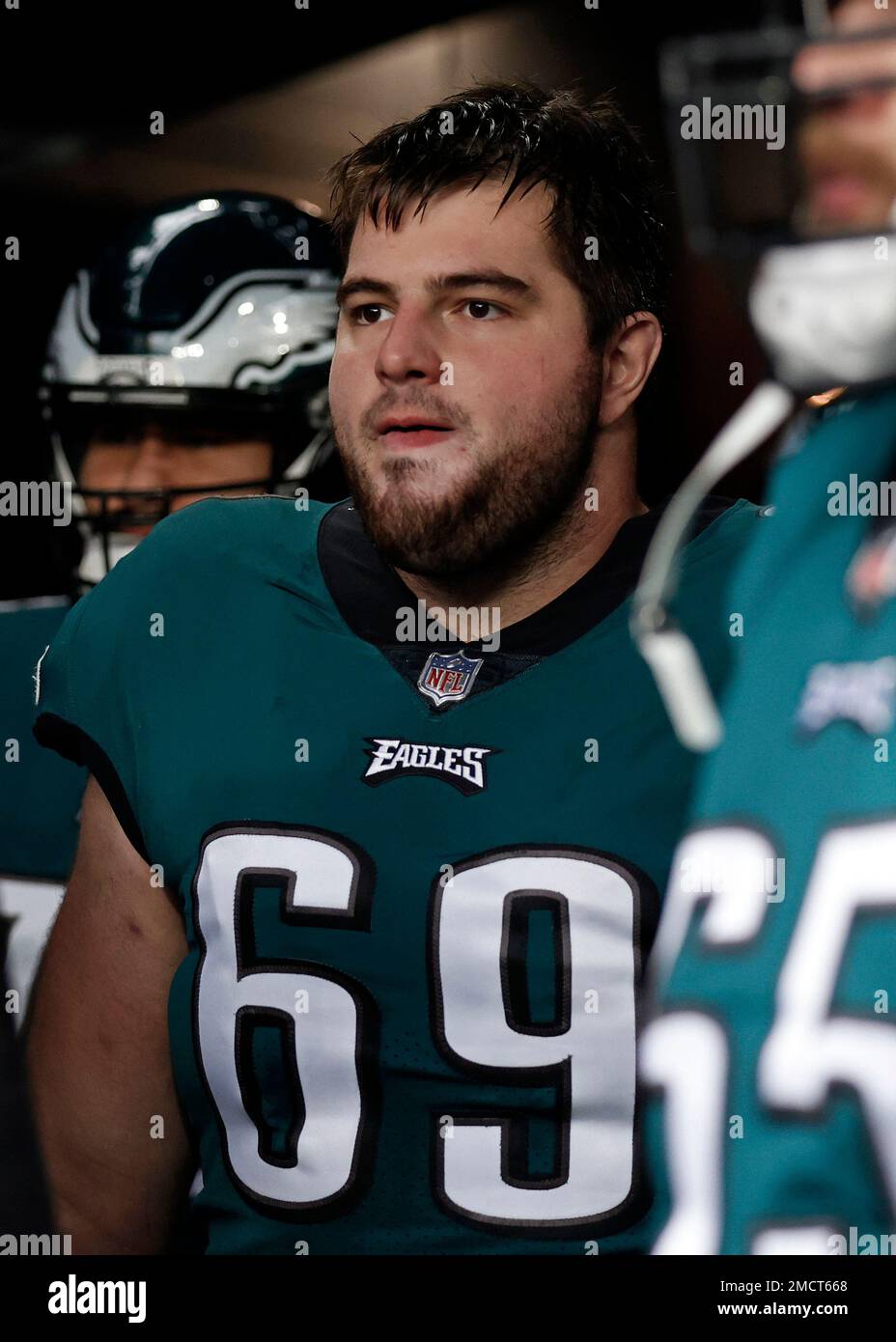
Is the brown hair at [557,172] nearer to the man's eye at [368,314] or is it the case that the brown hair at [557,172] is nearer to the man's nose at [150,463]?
the man's eye at [368,314]

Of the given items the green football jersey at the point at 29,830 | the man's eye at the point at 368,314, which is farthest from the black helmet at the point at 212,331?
the man's eye at the point at 368,314

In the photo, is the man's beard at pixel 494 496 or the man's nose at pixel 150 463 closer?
the man's beard at pixel 494 496

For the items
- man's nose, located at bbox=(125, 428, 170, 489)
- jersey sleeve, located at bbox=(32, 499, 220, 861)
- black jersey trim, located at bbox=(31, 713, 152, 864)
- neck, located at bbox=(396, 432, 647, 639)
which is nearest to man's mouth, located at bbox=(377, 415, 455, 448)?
neck, located at bbox=(396, 432, 647, 639)

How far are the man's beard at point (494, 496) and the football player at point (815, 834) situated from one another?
0.53 ft

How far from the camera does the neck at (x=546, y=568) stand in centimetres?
112

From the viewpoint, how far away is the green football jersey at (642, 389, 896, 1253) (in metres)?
0.98

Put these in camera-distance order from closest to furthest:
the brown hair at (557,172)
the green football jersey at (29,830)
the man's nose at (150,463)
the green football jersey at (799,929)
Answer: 1. the green football jersey at (799,929)
2. the brown hair at (557,172)
3. the green football jersey at (29,830)
4. the man's nose at (150,463)

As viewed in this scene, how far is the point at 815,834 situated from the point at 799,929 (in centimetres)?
7

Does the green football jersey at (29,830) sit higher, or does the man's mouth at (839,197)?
the man's mouth at (839,197)

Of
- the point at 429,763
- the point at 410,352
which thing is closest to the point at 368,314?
the point at 410,352

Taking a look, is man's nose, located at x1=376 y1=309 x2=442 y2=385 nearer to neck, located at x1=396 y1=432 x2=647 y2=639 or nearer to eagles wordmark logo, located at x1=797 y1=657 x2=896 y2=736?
neck, located at x1=396 y1=432 x2=647 y2=639

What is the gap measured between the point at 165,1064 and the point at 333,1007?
0.63ft

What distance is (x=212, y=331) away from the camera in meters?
1.51
